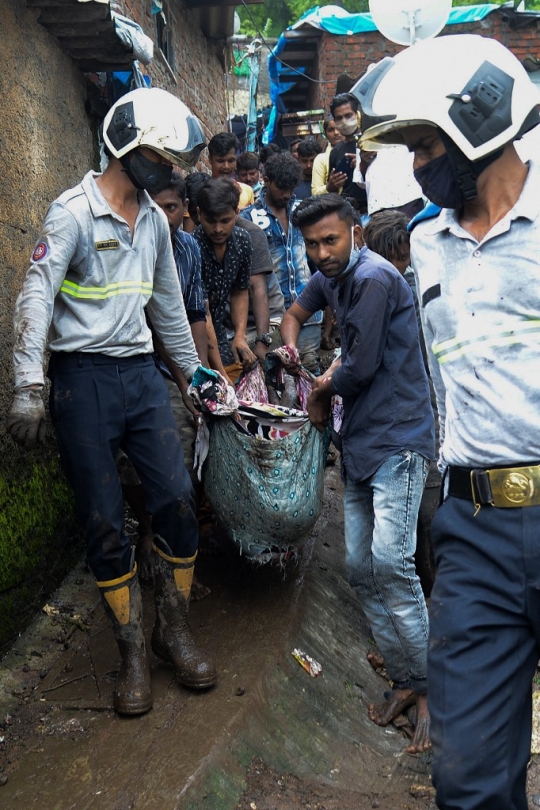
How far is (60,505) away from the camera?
14.4ft

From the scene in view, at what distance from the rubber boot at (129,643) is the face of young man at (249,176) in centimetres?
588


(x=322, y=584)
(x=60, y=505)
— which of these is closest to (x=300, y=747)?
(x=322, y=584)

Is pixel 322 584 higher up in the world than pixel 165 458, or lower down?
lower down

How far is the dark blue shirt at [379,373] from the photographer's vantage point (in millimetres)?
3236

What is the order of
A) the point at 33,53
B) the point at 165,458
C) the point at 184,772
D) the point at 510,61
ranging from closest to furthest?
1. the point at 510,61
2. the point at 184,772
3. the point at 165,458
4. the point at 33,53

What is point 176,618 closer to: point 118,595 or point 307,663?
point 118,595

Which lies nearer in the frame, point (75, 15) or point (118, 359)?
point (118, 359)

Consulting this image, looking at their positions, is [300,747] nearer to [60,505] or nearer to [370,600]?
[370,600]

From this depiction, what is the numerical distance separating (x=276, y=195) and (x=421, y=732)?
4.20m

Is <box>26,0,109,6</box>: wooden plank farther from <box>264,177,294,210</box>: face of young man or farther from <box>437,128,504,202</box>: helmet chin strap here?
<box>437,128,504,202</box>: helmet chin strap

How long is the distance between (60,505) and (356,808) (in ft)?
7.34

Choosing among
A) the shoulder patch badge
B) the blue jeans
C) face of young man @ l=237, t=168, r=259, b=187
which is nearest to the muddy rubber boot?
the blue jeans

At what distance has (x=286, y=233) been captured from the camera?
6457mm

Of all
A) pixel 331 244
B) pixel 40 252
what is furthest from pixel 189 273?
pixel 40 252
